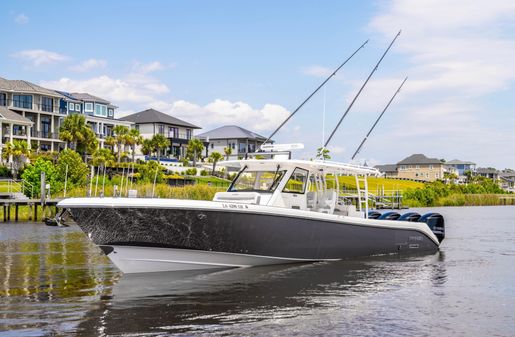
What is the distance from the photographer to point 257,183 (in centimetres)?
1884

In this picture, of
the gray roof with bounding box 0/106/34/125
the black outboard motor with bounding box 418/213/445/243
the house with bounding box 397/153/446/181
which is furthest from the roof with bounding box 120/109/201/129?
the black outboard motor with bounding box 418/213/445/243

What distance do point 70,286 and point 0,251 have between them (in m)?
9.59

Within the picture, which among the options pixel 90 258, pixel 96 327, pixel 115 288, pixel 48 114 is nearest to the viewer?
pixel 96 327

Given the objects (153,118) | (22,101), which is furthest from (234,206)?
(153,118)

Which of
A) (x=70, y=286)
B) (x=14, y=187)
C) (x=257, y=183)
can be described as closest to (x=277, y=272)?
(x=257, y=183)

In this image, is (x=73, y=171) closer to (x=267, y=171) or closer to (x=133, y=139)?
(x=133, y=139)

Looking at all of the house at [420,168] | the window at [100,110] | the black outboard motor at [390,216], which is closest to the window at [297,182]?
the black outboard motor at [390,216]

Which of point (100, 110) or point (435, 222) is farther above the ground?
point (100, 110)

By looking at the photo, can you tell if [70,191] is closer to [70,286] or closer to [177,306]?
[70,286]

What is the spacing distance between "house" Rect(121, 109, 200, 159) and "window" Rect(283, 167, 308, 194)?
297ft

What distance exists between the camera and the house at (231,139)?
12319cm

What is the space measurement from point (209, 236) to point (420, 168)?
172m

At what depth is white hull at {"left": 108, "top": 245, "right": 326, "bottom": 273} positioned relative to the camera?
16.0 meters

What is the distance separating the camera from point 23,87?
86.9 metres
